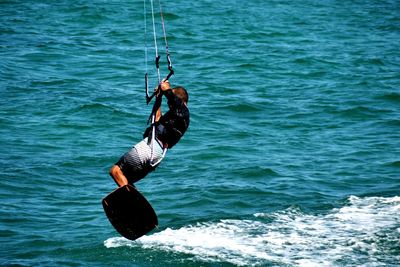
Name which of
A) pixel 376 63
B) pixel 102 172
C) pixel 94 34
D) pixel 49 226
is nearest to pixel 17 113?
pixel 102 172

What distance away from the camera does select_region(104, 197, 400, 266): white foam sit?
1377 cm

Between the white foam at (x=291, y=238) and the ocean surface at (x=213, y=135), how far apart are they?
4 cm

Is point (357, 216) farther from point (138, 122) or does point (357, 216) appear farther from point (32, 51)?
point (32, 51)

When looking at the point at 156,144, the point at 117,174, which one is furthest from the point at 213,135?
the point at 117,174

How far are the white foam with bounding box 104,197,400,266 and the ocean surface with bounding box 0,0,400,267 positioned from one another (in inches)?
1.6

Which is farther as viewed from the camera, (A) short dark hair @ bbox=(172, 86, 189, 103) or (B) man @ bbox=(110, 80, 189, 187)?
(A) short dark hair @ bbox=(172, 86, 189, 103)

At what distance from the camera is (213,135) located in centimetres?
2202

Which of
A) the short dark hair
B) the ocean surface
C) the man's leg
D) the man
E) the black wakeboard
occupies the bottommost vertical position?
the ocean surface

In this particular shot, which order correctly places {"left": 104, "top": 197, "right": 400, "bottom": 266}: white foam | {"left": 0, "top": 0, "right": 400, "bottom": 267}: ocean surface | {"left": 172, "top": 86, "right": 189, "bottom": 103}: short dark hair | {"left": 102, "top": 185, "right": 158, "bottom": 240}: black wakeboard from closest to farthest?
{"left": 102, "top": 185, "right": 158, "bottom": 240}: black wakeboard → {"left": 172, "top": 86, "right": 189, "bottom": 103}: short dark hair → {"left": 104, "top": 197, "right": 400, "bottom": 266}: white foam → {"left": 0, "top": 0, "right": 400, "bottom": 267}: ocean surface

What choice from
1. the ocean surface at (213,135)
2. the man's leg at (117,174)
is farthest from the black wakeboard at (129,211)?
the ocean surface at (213,135)

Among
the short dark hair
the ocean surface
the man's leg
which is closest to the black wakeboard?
the man's leg

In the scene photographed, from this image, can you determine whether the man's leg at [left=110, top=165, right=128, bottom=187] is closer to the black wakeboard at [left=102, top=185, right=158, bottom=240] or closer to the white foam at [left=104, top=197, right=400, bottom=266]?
the black wakeboard at [left=102, top=185, right=158, bottom=240]

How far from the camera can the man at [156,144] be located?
36.4 feet

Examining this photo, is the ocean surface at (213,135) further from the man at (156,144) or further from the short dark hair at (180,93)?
the short dark hair at (180,93)
